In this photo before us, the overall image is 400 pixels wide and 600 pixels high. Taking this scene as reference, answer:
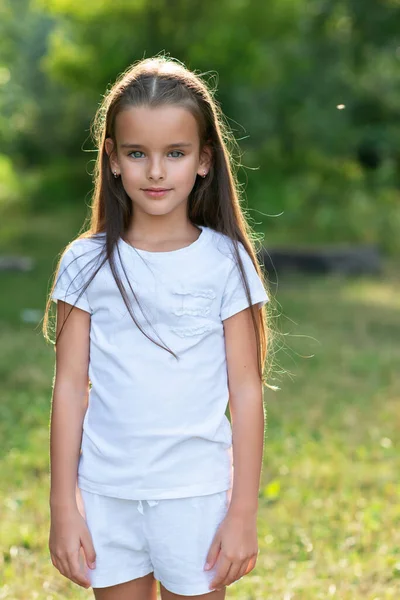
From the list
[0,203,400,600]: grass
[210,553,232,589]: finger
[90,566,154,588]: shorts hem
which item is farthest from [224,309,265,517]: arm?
[0,203,400,600]: grass

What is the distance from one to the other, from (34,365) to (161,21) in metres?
12.5

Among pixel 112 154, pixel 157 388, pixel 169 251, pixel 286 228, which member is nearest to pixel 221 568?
pixel 157 388

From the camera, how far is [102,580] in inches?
82.0

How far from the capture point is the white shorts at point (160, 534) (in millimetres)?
2057

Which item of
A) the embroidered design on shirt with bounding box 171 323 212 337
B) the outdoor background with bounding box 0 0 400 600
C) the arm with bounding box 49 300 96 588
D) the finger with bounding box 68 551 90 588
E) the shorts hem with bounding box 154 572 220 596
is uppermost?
the embroidered design on shirt with bounding box 171 323 212 337

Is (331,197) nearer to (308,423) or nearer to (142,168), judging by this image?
(308,423)

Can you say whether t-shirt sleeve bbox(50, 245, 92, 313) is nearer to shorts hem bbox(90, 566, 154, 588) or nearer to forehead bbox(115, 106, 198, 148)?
forehead bbox(115, 106, 198, 148)

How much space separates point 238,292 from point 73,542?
62cm

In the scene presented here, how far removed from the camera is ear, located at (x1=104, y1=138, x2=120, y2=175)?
2.16 m

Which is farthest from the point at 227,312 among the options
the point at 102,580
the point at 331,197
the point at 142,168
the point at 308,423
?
the point at 331,197

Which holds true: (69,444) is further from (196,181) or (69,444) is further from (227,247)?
(196,181)

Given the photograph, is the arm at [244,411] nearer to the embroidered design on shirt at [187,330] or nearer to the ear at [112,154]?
the embroidered design on shirt at [187,330]

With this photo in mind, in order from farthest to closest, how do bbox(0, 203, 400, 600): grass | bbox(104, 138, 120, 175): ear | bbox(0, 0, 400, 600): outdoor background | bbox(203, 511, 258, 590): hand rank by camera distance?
bbox(0, 0, 400, 600): outdoor background
bbox(0, 203, 400, 600): grass
bbox(104, 138, 120, 175): ear
bbox(203, 511, 258, 590): hand

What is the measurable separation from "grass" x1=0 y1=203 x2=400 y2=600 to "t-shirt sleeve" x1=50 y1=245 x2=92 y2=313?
1.08 meters
